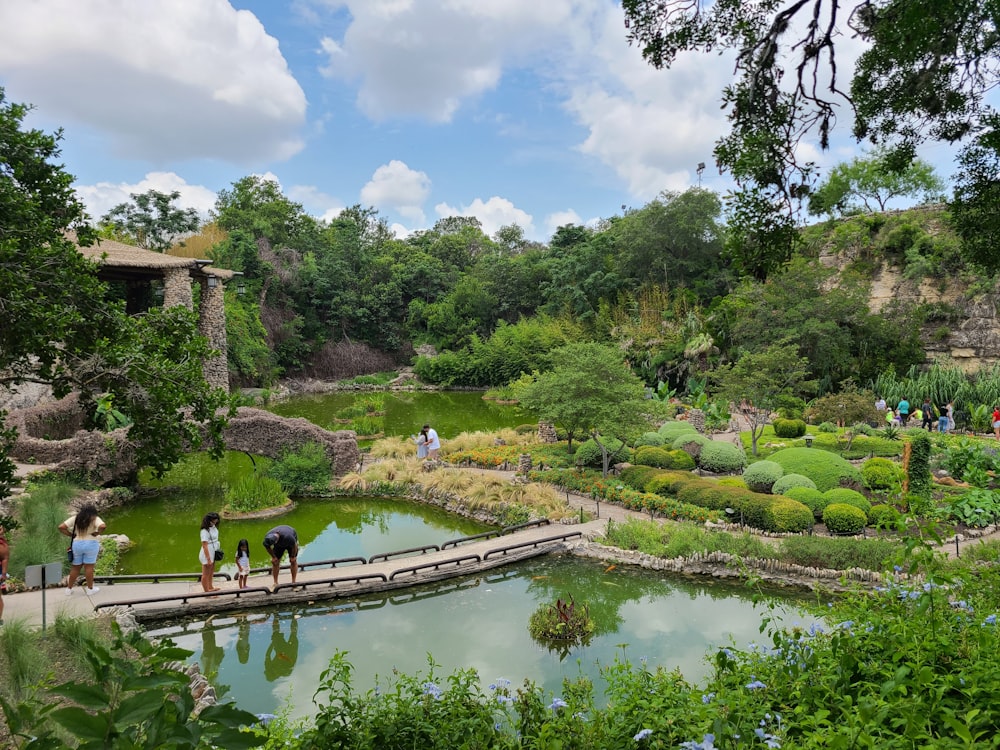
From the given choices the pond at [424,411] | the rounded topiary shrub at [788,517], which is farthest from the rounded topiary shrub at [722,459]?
the pond at [424,411]

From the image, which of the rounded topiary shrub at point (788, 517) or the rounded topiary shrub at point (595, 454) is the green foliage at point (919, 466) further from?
the rounded topiary shrub at point (595, 454)

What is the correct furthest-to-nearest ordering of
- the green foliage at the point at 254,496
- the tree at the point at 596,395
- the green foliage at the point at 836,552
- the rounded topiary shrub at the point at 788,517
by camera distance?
the tree at the point at 596,395 → the green foliage at the point at 254,496 → the rounded topiary shrub at the point at 788,517 → the green foliage at the point at 836,552

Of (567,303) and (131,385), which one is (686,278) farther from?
(131,385)

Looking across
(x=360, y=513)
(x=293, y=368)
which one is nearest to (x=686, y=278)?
(x=293, y=368)

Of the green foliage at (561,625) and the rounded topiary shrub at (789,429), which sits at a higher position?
the rounded topiary shrub at (789,429)

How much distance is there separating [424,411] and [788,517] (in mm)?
18680

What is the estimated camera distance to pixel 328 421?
2353 centimetres

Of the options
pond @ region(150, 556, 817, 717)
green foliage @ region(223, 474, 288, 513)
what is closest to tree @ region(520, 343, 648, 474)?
pond @ region(150, 556, 817, 717)

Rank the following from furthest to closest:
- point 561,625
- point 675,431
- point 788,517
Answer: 1. point 675,431
2. point 788,517
3. point 561,625

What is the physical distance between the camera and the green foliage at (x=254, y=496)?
12422 mm

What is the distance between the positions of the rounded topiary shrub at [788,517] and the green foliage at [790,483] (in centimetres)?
85

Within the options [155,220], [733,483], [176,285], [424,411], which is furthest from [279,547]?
[155,220]

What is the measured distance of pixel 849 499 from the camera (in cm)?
1064

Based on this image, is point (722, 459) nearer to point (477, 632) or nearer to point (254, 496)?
point (477, 632)
